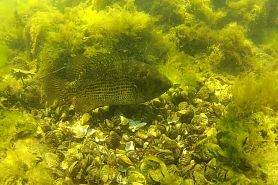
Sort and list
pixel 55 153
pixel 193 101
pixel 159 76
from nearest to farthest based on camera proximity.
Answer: pixel 55 153
pixel 159 76
pixel 193 101

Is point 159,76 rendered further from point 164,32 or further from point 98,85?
point 164,32

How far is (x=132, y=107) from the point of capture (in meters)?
4.47

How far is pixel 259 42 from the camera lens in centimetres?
920

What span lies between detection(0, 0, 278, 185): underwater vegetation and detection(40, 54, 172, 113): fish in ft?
0.04

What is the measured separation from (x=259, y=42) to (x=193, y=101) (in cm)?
544

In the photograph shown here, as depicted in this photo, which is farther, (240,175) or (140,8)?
(140,8)

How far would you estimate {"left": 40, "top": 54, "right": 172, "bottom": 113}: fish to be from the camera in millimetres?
4180

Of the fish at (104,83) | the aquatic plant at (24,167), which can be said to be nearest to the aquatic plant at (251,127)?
the fish at (104,83)

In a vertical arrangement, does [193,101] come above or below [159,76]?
below

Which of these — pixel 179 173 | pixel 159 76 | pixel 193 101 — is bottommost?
pixel 179 173

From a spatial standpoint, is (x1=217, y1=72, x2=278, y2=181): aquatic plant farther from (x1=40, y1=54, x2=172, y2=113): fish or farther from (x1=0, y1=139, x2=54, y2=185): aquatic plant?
(x1=0, y1=139, x2=54, y2=185): aquatic plant

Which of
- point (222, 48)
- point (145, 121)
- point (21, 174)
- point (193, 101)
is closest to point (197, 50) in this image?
point (222, 48)

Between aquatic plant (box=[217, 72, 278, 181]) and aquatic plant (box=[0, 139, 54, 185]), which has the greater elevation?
aquatic plant (box=[217, 72, 278, 181])

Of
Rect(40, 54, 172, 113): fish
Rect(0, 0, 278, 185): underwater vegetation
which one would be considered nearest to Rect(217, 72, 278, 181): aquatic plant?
Rect(0, 0, 278, 185): underwater vegetation
